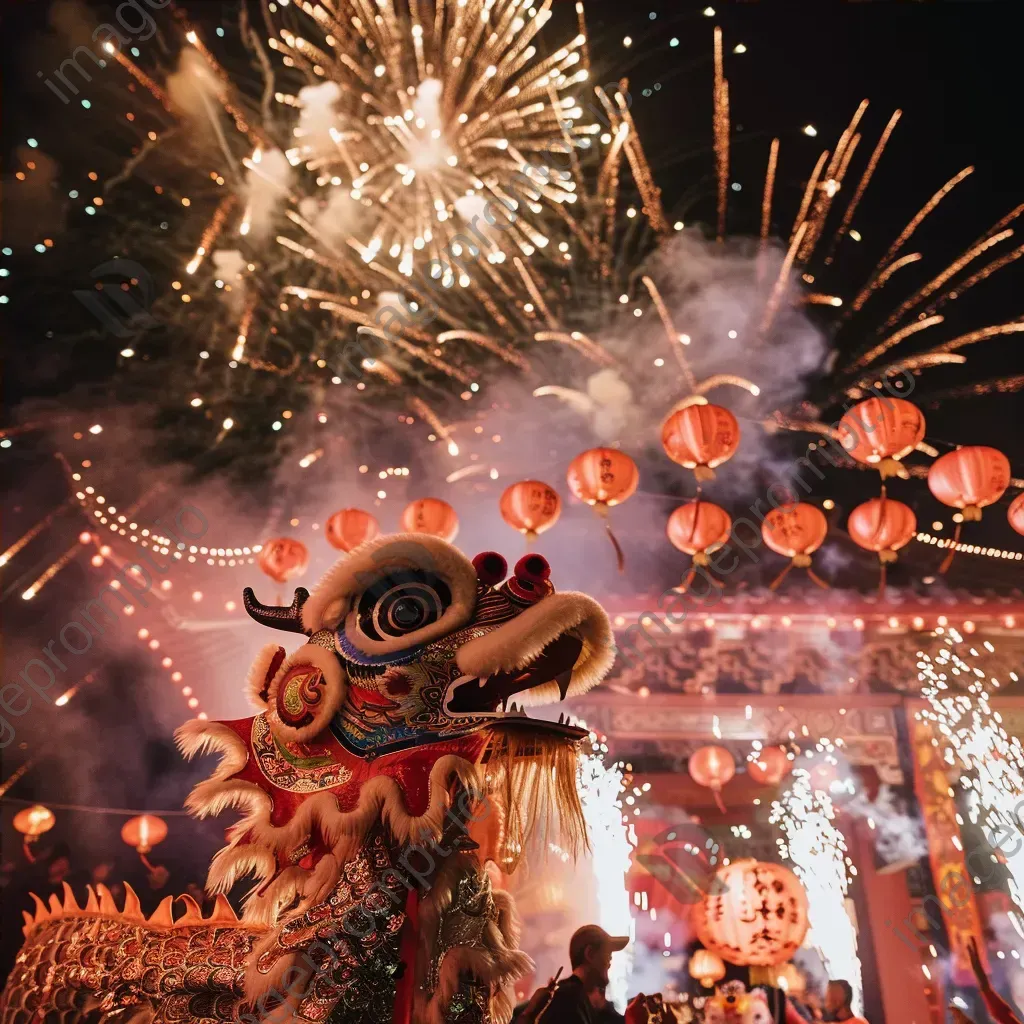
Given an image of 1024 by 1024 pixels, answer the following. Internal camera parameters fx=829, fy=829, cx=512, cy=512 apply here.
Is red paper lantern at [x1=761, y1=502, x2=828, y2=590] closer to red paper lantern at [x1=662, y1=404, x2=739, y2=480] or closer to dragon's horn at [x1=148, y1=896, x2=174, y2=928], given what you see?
red paper lantern at [x1=662, y1=404, x2=739, y2=480]

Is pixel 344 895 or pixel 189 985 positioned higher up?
pixel 344 895

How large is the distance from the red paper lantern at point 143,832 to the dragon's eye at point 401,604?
20.0 feet

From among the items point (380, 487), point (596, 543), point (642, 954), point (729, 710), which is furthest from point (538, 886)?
point (380, 487)

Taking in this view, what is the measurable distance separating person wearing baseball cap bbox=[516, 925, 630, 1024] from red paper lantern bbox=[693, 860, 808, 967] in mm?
1202

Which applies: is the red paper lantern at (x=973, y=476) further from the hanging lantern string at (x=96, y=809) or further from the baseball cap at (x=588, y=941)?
the hanging lantern string at (x=96, y=809)

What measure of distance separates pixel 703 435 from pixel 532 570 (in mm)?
3612

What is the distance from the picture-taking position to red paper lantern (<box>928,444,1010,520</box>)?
4.80 metres

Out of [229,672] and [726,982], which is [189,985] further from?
[229,672]

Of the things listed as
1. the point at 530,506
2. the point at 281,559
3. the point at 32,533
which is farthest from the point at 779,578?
the point at 32,533

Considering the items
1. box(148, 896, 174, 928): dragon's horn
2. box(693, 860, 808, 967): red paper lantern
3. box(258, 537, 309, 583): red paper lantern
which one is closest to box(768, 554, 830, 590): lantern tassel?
box(693, 860, 808, 967): red paper lantern

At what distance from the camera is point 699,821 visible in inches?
285

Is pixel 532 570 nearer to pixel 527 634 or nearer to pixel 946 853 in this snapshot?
pixel 527 634

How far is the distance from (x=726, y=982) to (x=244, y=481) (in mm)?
5613

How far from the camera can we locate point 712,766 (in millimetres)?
6695
